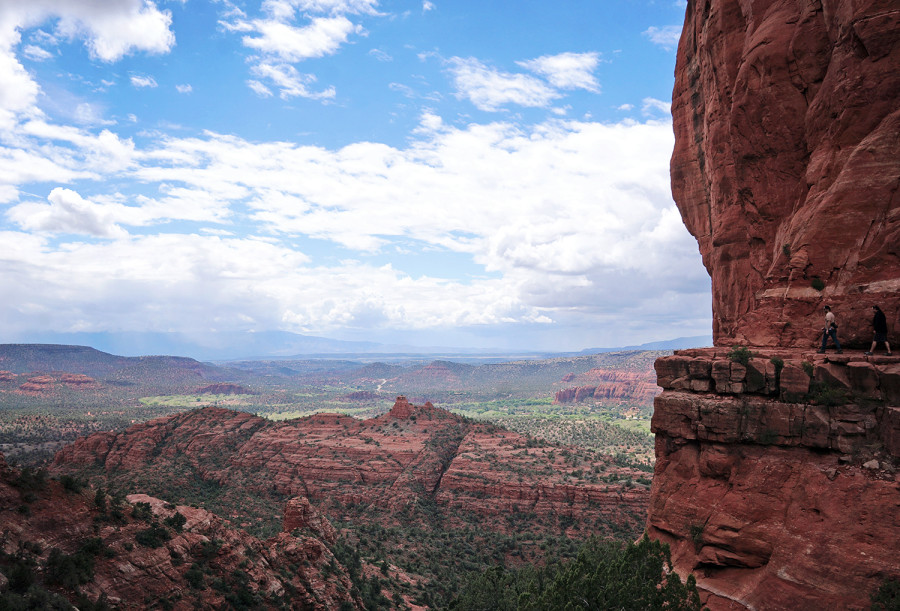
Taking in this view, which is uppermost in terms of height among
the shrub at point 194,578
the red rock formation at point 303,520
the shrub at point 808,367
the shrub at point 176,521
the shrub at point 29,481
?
the shrub at point 808,367

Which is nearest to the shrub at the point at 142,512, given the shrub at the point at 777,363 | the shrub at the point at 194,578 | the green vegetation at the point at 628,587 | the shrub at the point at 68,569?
the shrub at the point at 194,578

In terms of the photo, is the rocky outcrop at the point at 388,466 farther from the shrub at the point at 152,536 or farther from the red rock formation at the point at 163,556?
the shrub at the point at 152,536

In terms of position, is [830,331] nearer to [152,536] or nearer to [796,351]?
[796,351]

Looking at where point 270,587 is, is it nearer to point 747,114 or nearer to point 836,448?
point 836,448

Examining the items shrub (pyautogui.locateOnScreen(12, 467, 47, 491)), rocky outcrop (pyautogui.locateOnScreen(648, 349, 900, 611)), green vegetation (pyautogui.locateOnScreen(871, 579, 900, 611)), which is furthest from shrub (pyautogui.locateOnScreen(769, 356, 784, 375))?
shrub (pyautogui.locateOnScreen(12, 467, 47, 491))

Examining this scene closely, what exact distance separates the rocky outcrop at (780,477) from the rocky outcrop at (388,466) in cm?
4172

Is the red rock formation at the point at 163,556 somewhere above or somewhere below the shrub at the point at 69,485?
below

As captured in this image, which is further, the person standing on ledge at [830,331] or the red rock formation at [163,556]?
the red rock formation at [163,556]

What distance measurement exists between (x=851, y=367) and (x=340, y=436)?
86.1 meters

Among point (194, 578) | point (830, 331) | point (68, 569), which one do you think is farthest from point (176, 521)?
point (830, 331)

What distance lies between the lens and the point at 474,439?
9075 cm

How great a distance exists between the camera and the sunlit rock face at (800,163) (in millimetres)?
17375

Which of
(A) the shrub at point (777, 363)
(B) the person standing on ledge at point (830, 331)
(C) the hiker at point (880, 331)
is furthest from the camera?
(A) the shrub at point (777, 363)

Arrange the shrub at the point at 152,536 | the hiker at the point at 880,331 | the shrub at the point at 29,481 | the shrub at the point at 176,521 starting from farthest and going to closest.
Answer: the shrub at the point at 176,521 → the shrub at the point at 152,536 → the shrub at the point at 29,481 → the hiker at the point at 880,331
